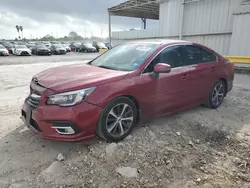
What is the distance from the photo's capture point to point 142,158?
2799 mm

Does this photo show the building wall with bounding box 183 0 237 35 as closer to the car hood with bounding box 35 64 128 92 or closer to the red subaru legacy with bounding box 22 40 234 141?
the red subaru legacy with bounding box 22 40 234 141

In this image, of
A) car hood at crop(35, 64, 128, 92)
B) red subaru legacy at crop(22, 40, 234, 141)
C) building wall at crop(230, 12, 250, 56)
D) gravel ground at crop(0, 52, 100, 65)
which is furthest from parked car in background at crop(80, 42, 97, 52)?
car hood at crop(35, 64, 128, 92)

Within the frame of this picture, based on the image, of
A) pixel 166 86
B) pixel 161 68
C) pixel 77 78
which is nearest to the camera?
pixel 77 78

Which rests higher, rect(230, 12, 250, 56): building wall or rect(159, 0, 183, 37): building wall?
rect(159, 0, 183, 37): building wall

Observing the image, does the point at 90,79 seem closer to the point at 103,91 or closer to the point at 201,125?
the point at 103,91

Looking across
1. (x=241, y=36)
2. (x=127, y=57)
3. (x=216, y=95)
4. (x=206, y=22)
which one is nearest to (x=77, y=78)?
(x=127, y=57)

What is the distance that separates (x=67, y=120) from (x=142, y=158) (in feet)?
3.64

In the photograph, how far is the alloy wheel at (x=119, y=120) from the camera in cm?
301

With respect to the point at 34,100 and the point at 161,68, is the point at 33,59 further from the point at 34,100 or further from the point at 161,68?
the point at 161,68

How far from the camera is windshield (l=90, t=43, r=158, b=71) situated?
336cm

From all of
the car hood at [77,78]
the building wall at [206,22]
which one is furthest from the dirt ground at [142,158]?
the building wall at [206,22]

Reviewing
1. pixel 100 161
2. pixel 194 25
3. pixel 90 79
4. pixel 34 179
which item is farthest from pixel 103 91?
pixel 194 25

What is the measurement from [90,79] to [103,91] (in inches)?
10.3

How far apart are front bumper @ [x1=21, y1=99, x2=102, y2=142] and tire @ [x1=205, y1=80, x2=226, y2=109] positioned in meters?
2.76
